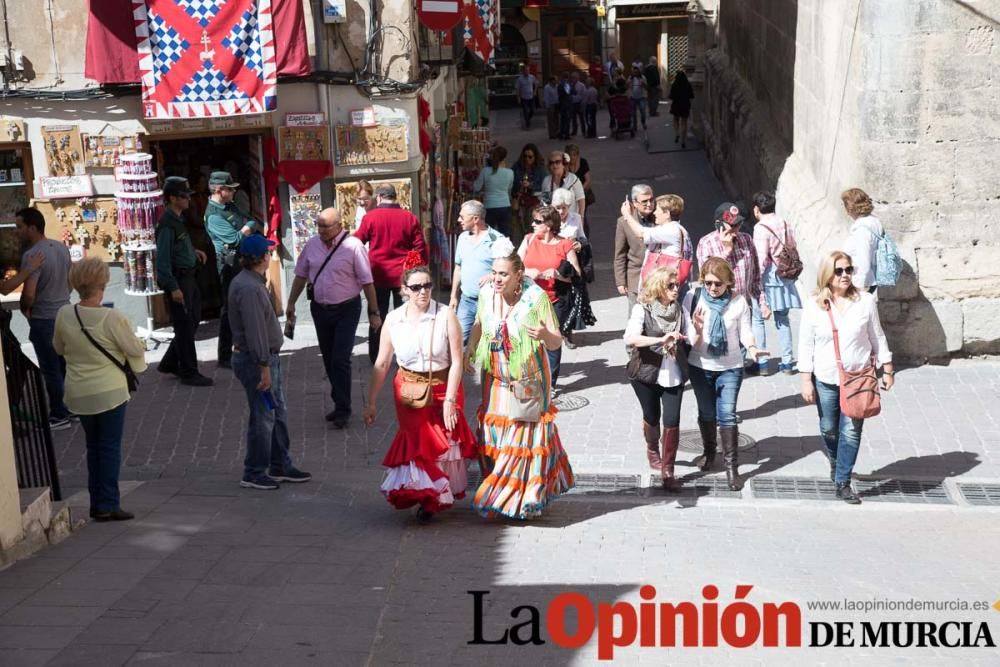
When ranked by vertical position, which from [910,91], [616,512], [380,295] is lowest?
[616,512]

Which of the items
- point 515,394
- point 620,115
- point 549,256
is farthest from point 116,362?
point 620,115

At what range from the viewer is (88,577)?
701 cm

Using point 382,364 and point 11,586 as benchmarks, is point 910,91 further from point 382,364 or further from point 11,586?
point 11,586

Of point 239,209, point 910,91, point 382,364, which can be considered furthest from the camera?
point 239,209

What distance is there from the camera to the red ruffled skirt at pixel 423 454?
8062mm

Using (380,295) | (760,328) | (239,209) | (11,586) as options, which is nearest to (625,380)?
(760,328)

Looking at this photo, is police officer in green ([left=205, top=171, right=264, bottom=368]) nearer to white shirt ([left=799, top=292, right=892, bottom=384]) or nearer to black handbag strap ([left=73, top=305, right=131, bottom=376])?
black handbag strap ([left=73, top=305, right=131, bottom=376])

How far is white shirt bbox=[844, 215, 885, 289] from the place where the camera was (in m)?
11.2

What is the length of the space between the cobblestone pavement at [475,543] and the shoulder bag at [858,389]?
69 cm

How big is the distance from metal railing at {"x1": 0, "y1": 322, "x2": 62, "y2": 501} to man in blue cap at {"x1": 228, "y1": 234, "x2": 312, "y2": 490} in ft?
3.94

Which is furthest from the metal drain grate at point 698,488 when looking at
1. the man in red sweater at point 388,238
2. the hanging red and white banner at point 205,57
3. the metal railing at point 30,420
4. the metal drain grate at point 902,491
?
the hanging red and white banner at point 205,57

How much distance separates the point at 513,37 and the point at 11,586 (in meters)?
33.5

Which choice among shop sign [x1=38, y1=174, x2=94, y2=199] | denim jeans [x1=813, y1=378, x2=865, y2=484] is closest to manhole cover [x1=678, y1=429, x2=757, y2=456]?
denim jeans [x1=813, y1=378, x2=865, y2=484]

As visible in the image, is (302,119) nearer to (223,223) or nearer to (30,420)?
(223,223)
